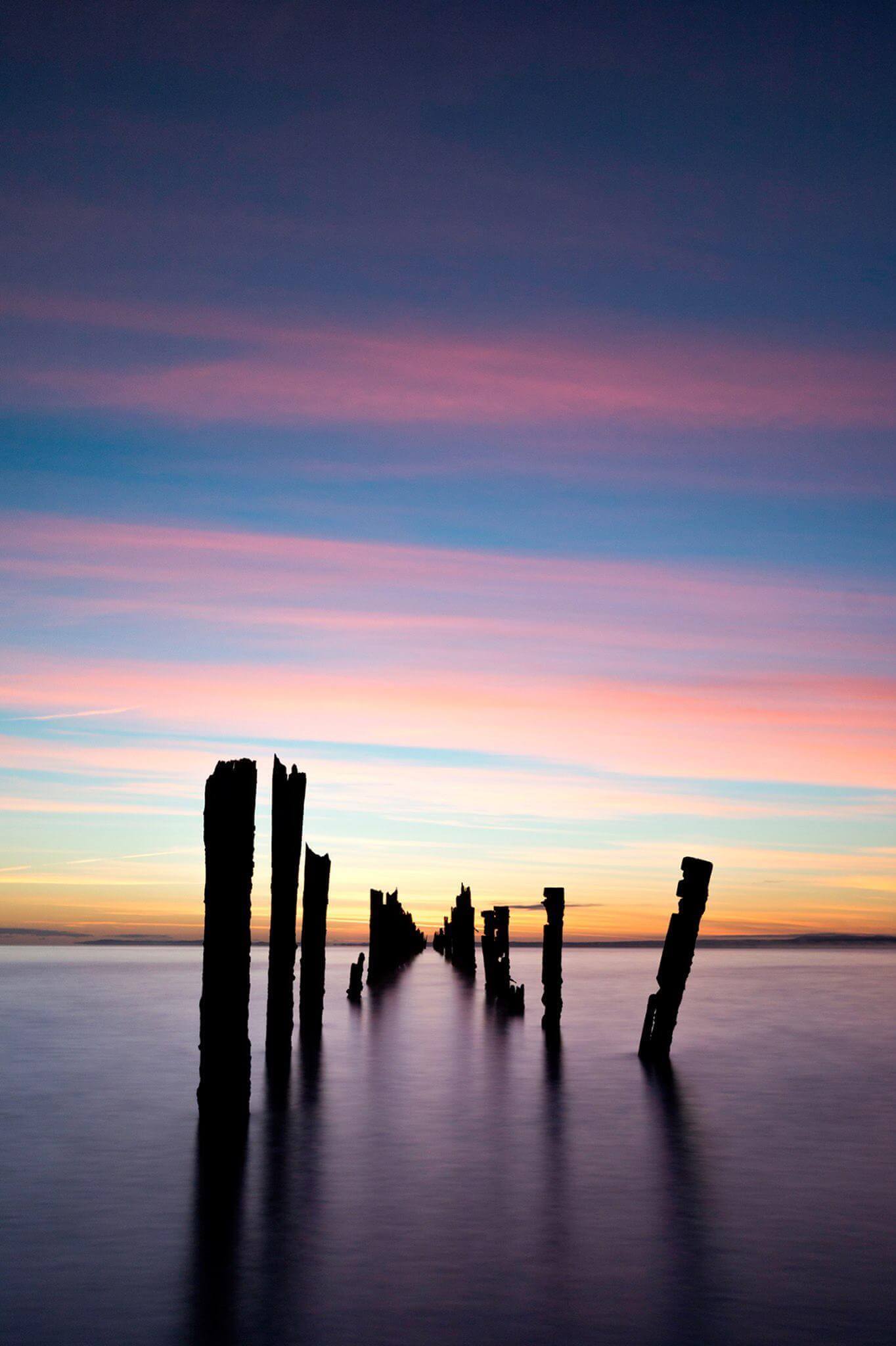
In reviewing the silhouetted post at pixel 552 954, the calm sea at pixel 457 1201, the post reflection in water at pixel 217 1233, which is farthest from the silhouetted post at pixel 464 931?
the post reflection in water at pixel 217 1233

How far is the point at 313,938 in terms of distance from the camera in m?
19.8

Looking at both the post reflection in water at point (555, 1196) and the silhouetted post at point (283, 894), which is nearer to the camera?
the post reflection in water at point (555, 1196)

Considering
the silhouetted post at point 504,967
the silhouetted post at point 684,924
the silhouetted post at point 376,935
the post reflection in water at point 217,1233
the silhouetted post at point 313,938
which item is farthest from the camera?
the silhouetted post at point 376,935

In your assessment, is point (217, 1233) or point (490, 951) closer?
point (217, 1233)

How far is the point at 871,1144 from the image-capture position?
13.2 m

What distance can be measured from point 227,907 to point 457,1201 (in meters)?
2.89

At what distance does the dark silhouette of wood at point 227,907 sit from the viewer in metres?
10.8

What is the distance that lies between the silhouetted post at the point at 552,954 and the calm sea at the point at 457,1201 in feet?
3.82

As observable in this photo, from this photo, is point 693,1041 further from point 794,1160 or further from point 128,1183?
point 128,1183

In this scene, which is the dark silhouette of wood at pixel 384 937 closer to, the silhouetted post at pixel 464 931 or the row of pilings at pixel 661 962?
the silhouetted post at pixel 464 931

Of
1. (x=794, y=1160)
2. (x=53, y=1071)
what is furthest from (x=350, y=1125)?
(x=53, y=1071)

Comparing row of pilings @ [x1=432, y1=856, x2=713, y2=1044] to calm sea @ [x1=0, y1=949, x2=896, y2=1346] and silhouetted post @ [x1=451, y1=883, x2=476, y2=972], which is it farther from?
silhouetted post @ [x1=451, y1=883, x2=476, y2=972]

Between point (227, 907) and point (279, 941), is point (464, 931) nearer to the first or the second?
point (279, 941)

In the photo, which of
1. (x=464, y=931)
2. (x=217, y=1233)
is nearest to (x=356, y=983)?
(x=464, y=931)
